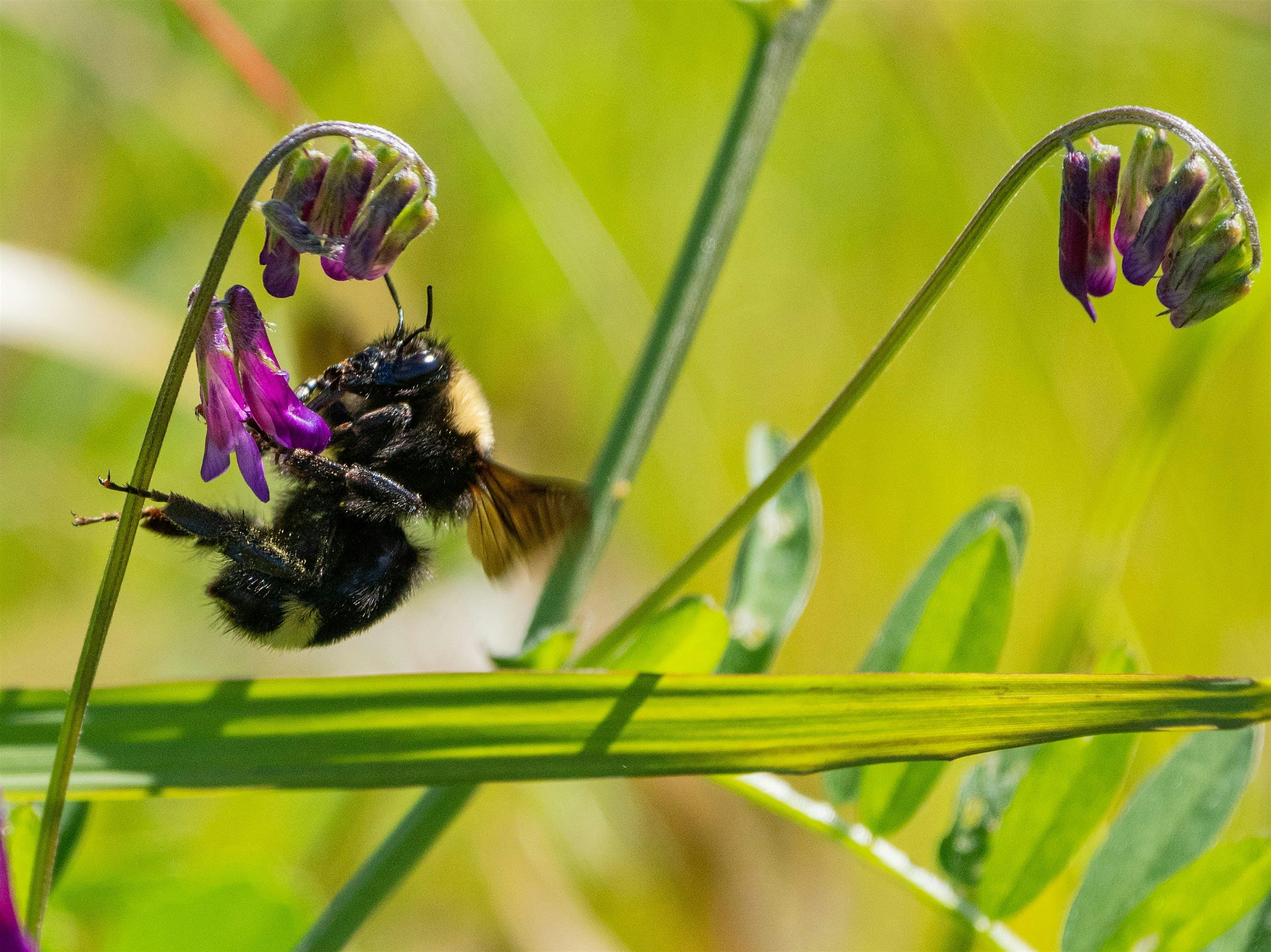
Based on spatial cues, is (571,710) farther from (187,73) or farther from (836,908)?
(187,73)

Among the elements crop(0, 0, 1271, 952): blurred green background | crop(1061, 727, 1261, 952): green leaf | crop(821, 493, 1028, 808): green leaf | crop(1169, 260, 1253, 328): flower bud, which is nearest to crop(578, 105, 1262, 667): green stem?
crop(1169, 260, 1253, 328): flower bud

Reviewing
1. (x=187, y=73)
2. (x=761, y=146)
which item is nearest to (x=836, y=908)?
(x=761, y=146)

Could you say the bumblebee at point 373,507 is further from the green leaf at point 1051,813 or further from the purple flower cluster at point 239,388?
the green leaf at point 1051,813

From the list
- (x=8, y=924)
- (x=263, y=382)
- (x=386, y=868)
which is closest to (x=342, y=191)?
(x=263, y=382)

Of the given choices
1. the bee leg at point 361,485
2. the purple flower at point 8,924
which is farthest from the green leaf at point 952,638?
the purple flower at point 8,924

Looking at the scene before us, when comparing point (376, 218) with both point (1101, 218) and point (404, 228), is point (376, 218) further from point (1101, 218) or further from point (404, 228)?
point (1101, 218)

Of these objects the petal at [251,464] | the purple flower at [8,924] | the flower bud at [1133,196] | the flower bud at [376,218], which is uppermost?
the flower bud at [1133,196]

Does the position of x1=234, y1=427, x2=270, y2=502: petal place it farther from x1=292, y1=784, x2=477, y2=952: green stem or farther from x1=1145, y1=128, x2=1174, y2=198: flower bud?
x1=1145, y1=128, x2=1174, y2=198: flower bud

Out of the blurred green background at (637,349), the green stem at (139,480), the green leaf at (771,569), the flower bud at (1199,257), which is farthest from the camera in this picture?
the blurred green background at (637,349)
